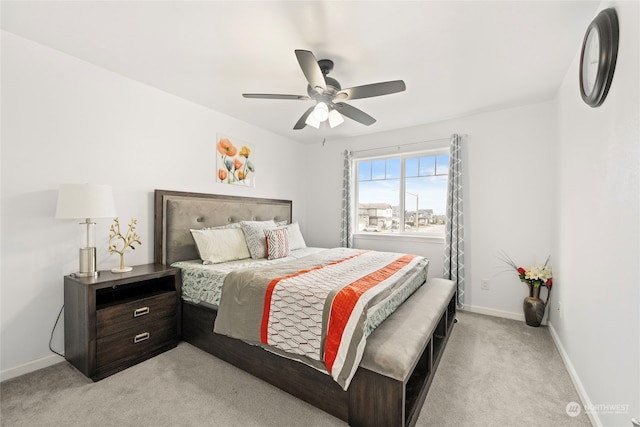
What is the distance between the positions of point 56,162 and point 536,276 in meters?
4.60

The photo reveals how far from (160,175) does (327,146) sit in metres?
2.67

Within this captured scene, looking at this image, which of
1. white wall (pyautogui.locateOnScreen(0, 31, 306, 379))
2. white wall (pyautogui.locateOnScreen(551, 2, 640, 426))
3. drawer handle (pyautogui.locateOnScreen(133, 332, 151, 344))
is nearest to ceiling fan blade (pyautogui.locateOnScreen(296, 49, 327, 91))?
white wall (pyautogui.locateOnScreen(551, 2, 640, 426))

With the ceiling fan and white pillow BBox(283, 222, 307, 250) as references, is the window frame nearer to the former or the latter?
white pillow BBox(283, 222, 307, 250)

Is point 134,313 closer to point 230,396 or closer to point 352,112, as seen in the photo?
point 230,396

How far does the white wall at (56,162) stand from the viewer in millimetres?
1968

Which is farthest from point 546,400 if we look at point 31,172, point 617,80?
point 31,172

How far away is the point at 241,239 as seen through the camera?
3.01 metres

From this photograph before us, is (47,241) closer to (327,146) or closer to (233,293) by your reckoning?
(233,293)

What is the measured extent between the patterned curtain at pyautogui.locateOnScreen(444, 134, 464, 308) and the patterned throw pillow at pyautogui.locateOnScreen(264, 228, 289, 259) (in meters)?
2.04

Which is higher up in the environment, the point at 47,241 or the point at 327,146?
the point at 327,146

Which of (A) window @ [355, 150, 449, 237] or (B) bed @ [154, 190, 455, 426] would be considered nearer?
(B) bed @ [154, 190, 455, 426]

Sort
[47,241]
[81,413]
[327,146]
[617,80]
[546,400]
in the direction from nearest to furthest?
[617,80] < [81,413] < [546,400] < [47,241] < [327,146]

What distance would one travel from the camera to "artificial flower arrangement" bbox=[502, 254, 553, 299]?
284cm

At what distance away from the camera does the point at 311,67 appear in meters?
1.80
